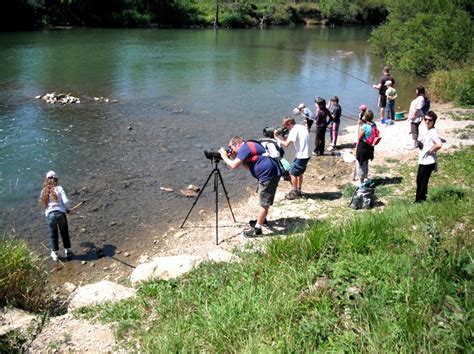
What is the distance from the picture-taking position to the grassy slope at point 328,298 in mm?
4465

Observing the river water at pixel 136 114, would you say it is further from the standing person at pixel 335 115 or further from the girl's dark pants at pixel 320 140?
the standing person at pixel 335 115

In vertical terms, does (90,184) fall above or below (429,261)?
below

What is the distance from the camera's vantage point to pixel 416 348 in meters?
4.21

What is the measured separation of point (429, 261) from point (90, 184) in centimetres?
988

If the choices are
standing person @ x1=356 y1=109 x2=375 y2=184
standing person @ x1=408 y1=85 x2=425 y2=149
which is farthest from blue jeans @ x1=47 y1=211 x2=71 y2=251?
standing person @ x1=408 y1=85 x2=425 y2=149

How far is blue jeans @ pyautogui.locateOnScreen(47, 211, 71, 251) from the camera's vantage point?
8.90 metres

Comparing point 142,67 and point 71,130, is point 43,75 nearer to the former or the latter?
point 142,67

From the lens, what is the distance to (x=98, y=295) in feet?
22.7

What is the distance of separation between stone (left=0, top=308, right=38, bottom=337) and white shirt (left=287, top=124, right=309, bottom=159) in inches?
265

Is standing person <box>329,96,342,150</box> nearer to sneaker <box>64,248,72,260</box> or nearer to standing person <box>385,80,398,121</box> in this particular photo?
standing person <box>385,80,398,121</box>

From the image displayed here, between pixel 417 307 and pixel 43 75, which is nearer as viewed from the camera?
pixel 417 307

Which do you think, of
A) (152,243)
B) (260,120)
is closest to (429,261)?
(152,243)

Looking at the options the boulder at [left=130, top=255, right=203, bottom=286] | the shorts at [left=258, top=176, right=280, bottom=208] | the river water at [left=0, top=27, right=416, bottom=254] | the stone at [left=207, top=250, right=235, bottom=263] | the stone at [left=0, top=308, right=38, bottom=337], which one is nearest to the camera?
the stone at [left=0, top=308, right=38, bottom=337]

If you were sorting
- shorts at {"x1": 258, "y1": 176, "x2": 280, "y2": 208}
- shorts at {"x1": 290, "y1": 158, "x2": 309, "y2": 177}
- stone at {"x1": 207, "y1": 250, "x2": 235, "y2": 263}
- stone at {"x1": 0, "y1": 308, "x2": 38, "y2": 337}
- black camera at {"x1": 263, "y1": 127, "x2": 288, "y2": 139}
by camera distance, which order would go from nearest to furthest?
stone at {"x1": 0, "y1": 308, "x2": 38, "y2": 337}
stone at {"x1": 207, "y1": 250, "x2": 235, "y2": 263}
shorts at {"x1": 258, "y1": 176, "x2": 280, "y2": 208}
black camera at {"x1": 263, "y1": 127, "x2": 288, "y2": 139}
shorts at {"x1": 290, "y1": 158, "x2": 309, "y2": 177}
